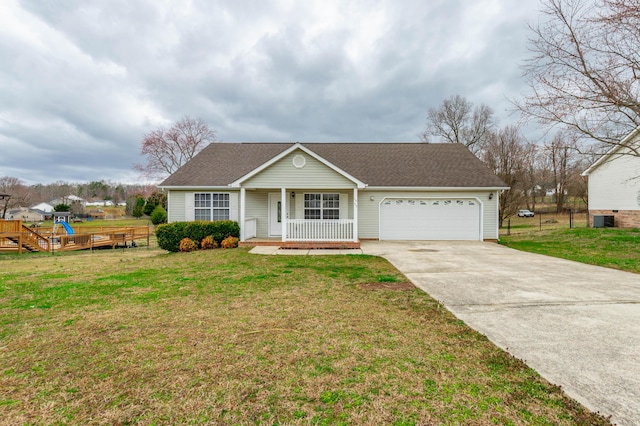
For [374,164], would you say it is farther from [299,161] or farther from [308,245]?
[308,245]

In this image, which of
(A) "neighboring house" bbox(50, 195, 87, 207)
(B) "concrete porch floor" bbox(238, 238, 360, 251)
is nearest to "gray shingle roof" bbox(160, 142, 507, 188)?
(B) "concrete porch floor" bbox(238, 238, 360, 251)

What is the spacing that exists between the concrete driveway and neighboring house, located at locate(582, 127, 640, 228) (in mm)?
12823

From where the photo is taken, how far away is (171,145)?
103 feet

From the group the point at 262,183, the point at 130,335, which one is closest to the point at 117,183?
the point at 262,183

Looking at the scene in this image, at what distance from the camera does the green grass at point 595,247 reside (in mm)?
9080

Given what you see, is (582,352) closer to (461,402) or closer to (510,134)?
(461,402)

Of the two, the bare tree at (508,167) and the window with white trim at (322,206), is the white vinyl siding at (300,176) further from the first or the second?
the bare tree at (508,167)

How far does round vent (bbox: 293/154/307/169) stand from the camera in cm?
1241

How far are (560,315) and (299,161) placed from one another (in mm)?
9943

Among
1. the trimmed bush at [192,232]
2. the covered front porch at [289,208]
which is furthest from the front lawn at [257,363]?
the covered front porch at [289,208]

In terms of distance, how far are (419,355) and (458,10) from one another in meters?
14.3

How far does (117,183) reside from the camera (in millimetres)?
96000

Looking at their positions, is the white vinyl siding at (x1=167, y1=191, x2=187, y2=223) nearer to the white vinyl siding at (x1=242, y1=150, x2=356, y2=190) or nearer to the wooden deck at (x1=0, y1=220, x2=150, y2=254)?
the white vinyl siding at (x1=242, y1=150, x2=356, y2=190)

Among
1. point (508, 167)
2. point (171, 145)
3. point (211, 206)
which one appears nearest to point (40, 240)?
point (211, 206)
